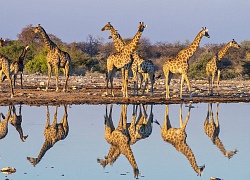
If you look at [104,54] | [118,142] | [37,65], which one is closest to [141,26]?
[118,142]

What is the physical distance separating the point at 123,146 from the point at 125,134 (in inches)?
68.5

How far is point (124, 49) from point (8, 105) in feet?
13.1

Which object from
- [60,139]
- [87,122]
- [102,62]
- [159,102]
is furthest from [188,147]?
[102,62]

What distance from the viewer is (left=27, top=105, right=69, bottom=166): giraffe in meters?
12.9

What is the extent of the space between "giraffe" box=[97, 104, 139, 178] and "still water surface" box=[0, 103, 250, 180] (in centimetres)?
2

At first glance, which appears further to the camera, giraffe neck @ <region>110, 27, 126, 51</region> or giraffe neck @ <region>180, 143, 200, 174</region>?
giraffe neck @ <region>110, 27, 126, 51</region>

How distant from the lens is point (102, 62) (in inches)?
1895

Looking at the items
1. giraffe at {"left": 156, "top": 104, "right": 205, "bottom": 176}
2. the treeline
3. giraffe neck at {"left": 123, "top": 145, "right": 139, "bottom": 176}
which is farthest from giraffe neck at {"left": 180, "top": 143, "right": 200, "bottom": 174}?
the treeline

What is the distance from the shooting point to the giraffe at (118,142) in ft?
40.6

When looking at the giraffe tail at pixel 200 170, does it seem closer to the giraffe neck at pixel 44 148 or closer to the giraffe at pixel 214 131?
the giraffe at pixel 214 131

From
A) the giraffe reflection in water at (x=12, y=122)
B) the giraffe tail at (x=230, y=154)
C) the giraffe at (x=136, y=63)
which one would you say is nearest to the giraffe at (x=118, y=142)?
the giraffe tail at (x=230, y=154)

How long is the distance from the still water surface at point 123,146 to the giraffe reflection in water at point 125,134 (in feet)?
0.08

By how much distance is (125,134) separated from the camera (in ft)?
51.9

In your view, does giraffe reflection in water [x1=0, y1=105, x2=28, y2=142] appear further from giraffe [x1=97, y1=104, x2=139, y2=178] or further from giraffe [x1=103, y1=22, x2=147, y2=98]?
giraffe [x1=103, y1=22, x2=147, y2=98]
